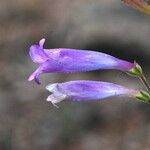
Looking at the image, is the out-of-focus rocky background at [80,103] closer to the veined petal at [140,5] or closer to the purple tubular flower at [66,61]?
the purple tubular flower at [66,61]

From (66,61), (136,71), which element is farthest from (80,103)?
(66,61)

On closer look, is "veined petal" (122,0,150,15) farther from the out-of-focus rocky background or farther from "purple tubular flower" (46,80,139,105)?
the out-of-focus rocky background

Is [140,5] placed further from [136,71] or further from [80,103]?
[80,103]

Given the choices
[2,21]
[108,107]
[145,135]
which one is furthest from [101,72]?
[2,21]

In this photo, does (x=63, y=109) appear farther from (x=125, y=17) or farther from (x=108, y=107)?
(x=125, y=17)

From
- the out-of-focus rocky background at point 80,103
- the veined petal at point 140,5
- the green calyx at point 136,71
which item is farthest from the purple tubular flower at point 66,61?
the out-of-focus rocky background at point 80,103
